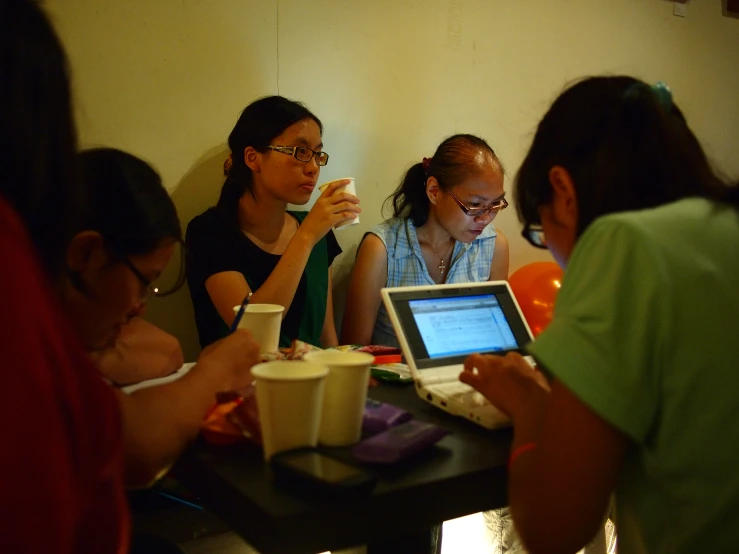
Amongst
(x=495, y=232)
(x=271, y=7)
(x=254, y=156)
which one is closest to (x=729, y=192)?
(x=254, y=156)

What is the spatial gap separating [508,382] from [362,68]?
157cm

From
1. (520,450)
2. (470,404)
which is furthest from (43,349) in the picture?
(470,404)

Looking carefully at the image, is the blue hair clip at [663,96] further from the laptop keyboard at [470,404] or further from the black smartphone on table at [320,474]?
the black smartphone on table at [320,474]

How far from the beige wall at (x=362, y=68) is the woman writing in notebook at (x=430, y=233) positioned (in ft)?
0.86

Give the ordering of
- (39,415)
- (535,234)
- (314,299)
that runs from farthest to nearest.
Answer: (314,299), (535,234), (39,415)

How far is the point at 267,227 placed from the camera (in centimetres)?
194

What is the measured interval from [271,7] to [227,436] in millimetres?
1587

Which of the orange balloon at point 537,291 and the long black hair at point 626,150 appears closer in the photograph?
the long black hair at point 626,150

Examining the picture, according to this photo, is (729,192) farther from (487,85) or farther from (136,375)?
(487,85)

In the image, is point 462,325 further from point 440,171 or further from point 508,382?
point 440,171

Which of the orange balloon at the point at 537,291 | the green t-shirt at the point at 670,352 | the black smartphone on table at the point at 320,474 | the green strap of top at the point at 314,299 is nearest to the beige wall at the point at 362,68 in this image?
the green strap of top at the point at 314,299

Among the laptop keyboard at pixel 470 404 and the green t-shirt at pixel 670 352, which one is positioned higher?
the green t-shirt at pixel 670 352

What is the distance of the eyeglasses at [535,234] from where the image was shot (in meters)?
0.97

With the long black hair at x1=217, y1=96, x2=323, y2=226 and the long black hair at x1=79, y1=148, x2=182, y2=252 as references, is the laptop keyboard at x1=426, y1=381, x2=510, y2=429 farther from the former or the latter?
the long black hair at x1=217, y1=96, x2=323, y2=226
